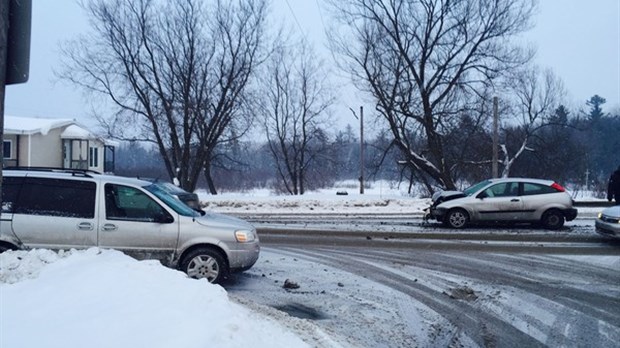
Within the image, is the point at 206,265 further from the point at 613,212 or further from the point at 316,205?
the point at 316,205

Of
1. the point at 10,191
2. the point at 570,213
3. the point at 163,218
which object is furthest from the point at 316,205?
the point at 10,191

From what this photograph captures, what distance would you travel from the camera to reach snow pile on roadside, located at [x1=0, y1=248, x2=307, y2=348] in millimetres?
3695

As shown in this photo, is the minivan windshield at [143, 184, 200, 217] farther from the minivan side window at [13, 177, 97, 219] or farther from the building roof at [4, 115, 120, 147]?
the building roof at [4, 115, 120, 147]

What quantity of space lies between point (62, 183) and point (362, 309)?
4890 mm

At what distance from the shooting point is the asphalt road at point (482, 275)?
5.92 metres

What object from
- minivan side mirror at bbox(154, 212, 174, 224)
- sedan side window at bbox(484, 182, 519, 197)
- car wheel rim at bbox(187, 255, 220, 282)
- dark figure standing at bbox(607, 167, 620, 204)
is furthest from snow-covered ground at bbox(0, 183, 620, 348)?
dark figure standing at bbox(607, 167, 620, 204)

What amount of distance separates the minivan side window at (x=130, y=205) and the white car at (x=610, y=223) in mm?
9919

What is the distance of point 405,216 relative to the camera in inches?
791

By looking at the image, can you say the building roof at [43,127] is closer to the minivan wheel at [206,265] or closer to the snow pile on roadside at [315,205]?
the snow pile on roadside at [315,205]

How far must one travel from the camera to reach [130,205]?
802 cm

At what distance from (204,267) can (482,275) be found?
470 centimetres

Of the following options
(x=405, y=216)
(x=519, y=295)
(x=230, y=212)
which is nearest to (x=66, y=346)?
(x=519, y=295)

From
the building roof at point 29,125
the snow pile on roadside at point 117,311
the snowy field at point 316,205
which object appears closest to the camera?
the snow pile on roadside at point 117,311

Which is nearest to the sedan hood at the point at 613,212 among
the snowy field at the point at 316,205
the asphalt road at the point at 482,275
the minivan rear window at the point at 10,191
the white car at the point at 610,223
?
the white car at the point at 610,223
